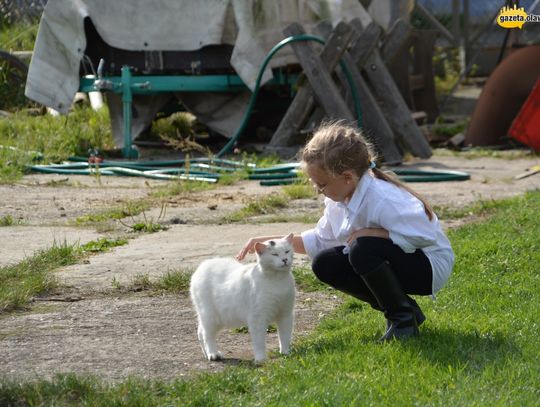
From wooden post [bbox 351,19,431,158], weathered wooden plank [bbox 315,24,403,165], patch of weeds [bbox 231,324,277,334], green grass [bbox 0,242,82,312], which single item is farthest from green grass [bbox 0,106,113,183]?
patch of weeds [bbox 231,324,277,334]

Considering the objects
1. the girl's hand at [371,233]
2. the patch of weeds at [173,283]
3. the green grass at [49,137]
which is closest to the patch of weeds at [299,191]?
the green grass at [49,137]

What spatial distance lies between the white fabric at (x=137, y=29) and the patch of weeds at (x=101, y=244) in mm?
5077

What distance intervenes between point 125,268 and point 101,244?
70 centimetres

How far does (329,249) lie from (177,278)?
1.25 metres

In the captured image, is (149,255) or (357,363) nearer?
(357,363)

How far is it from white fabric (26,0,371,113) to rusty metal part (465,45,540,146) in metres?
2.76

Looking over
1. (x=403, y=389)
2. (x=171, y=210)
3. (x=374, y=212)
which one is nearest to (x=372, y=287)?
(x=374, y=212)

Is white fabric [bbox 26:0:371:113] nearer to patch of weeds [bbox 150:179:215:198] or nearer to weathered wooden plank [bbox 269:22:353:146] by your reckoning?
weathered wooden plank [bbox 269:22:353:146]

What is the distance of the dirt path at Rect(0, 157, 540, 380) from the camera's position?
409 cm

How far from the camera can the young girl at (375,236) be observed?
162 inches

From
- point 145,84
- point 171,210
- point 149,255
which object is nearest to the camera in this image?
point 149,255

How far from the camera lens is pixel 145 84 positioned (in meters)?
11.0

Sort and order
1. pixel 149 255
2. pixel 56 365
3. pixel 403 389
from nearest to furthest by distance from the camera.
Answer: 1. pixel 403 389
2. pixel 56 365
3. pixel 149 255

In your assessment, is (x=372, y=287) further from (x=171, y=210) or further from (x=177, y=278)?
(x=171, y=210)
